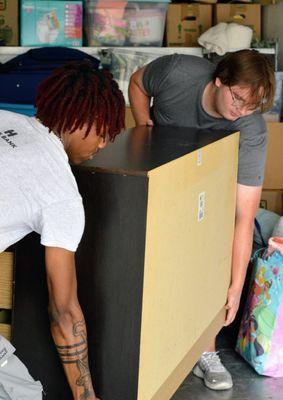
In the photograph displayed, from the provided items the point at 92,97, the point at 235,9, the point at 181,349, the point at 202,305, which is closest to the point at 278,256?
the point at 202,305

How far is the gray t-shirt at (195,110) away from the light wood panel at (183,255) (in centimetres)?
6

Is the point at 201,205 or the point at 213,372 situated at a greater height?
the point at 201,205

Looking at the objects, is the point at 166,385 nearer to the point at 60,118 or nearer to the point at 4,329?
the point at 4,329

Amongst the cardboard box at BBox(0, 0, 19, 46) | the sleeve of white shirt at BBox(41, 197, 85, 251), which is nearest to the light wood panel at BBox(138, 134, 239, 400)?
the sleeve of white shirt at BBox(41, 197, 85, 251)

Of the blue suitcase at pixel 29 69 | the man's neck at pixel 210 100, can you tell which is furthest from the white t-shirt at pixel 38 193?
the blue suitcase at pixel 29 69

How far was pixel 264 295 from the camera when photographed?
283 cm

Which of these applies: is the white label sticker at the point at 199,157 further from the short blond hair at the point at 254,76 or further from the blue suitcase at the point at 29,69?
A: the blue suitcase at the point at 29,69

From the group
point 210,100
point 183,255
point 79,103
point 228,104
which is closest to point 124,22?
point 210,100

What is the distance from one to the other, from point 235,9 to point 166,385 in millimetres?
3017

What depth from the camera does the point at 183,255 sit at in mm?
2008

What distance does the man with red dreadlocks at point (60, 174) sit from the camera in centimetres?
154

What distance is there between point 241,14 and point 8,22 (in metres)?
1.33

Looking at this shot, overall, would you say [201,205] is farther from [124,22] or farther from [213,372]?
[124,22]

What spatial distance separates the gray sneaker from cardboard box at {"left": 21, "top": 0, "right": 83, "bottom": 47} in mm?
2334
